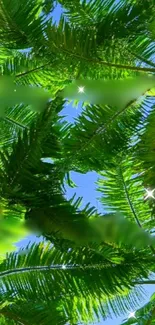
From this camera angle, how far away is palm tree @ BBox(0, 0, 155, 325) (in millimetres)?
1864

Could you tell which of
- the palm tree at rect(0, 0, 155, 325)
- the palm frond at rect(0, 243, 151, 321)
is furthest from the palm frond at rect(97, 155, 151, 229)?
the palm frond at rect(0, 243, 151, 321)

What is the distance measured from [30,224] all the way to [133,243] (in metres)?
0.31

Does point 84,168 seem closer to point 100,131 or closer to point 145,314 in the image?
point 100,131

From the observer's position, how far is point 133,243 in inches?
75.0

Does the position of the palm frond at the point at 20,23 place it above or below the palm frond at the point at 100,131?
above

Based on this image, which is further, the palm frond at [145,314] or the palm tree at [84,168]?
the palm frond at [145,314]

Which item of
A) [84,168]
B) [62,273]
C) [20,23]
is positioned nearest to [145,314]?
[62,273]

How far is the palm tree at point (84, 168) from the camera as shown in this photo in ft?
6.12

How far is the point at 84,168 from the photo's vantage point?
216 cm

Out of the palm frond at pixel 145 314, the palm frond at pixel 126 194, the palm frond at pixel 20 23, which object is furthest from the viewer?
the palm frond at pixel 126 194

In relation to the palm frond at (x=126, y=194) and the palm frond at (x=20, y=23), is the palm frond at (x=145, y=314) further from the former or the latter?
the palm frond at (x=20, y=23)

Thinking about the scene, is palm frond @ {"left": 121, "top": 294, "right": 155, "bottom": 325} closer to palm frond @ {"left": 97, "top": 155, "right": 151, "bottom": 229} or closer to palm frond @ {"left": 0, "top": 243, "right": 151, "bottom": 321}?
palm frond @ {"left": 0, "top": 243, "right": 151, "bottom": 321}

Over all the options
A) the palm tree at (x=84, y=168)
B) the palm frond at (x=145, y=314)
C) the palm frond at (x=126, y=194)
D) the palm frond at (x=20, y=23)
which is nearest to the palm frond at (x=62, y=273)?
the palm tree at (x=84, y=168)

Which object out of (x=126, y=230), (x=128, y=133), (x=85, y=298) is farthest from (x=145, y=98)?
(x=85, y=298)
